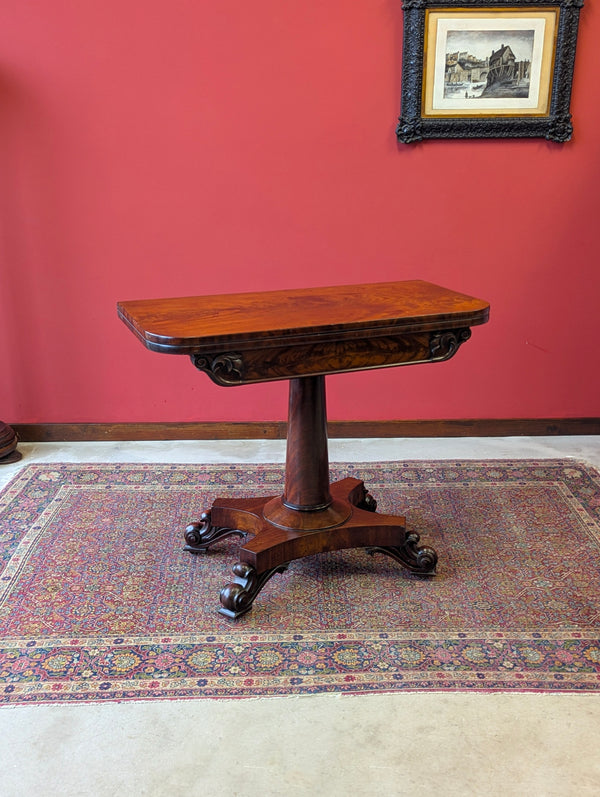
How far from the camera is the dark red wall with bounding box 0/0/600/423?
3.53 m

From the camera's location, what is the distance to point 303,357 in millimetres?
2234

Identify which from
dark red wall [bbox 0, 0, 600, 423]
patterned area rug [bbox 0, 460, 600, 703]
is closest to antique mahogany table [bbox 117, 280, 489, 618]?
patterned area rug [bbox 0, 460, 600, 703]

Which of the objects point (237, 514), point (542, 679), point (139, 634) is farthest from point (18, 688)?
point (542, 679)

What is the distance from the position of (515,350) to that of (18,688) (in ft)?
9.08

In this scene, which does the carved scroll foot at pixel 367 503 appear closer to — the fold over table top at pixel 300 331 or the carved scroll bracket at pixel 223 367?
the fold over table top at pixel 300 331

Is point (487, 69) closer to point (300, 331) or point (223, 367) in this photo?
point (300, 331)

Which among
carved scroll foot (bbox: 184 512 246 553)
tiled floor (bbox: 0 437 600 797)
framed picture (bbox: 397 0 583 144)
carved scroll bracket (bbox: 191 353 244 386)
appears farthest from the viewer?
framed picture (bbox: 397 0 583 144)

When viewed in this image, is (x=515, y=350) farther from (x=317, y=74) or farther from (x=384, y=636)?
(x=384, y=636)

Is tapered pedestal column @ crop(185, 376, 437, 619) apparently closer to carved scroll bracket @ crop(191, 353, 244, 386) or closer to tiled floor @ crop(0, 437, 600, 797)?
carved scroll bracket @ crop(191, 353, 244, 386)

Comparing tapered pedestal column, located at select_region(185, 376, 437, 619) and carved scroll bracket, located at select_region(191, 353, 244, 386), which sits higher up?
carved scroll bracket, located at select_region(191, 353, 244, 386)

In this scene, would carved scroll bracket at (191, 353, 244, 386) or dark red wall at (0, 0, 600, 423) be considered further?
dark red wall at (0, 0, 600, 423)

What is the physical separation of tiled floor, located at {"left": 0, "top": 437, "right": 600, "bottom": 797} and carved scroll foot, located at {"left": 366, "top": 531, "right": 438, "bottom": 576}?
A: 615mm

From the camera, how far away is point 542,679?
6.93ft

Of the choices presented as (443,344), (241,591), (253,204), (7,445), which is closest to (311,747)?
(241,591)
